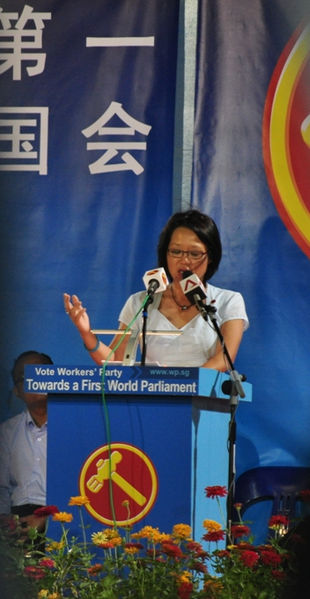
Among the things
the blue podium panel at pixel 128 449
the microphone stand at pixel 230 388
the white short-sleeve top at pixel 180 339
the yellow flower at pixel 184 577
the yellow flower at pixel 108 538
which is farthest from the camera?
the white short-sleeve top at pixel 180 339

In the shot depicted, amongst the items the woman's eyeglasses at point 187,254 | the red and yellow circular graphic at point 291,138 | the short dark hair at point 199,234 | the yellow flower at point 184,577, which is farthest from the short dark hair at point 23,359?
the yellow flower at point 184,577

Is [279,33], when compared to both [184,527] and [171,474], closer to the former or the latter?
[171,474]

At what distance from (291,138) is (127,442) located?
2197mm

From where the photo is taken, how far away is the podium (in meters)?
2.75

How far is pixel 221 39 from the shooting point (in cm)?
458

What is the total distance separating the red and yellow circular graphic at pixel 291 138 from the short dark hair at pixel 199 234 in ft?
1.63

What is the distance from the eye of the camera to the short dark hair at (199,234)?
412 cm

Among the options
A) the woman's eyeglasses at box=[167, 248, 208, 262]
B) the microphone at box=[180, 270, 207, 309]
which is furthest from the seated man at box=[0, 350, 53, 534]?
the microphone at box=[180, 270, 207, 309]

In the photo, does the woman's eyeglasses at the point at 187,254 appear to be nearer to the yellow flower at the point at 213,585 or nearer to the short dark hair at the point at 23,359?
the short dark hair at the point at 23,359

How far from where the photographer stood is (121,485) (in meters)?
2.76

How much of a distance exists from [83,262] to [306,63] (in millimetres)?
1432

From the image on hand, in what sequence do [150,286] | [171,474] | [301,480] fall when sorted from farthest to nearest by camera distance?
[301,480] → [150,286] → [171,474]

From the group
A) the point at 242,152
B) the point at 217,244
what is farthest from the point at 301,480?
the point at 242,152

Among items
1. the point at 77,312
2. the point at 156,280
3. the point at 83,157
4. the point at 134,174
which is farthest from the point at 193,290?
the point at 83,157
